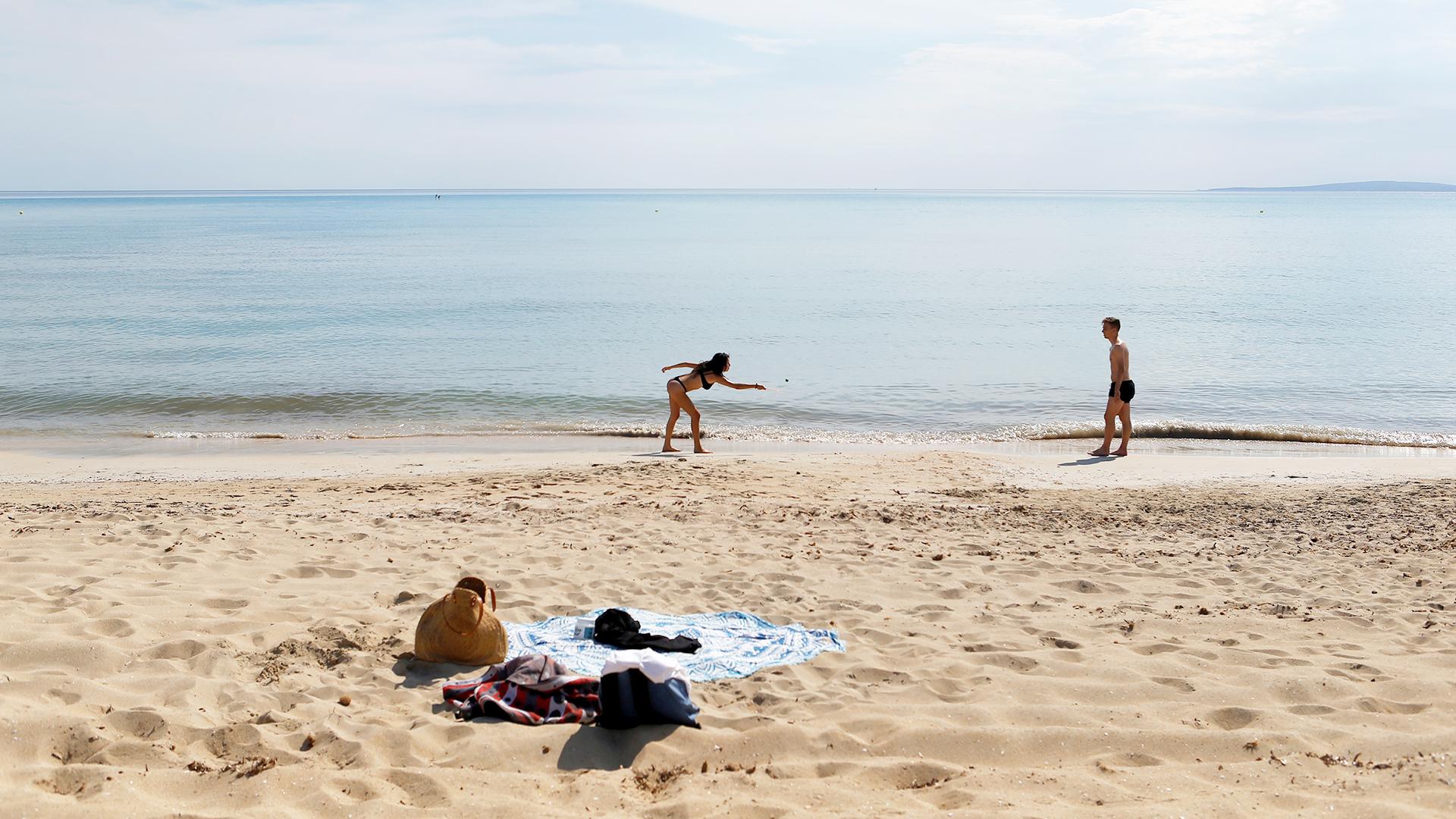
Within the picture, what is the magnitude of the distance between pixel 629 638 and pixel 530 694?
0.94 meters

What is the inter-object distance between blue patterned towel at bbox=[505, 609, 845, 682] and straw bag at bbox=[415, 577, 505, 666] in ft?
0.67

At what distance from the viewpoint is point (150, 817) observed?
3.98 meters

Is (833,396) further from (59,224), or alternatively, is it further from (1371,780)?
(59,224)

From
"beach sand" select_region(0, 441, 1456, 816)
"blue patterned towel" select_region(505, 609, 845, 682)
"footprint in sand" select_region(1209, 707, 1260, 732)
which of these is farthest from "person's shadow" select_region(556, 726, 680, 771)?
"footprint in sand" select_region(1209, 707, 1260, 732)

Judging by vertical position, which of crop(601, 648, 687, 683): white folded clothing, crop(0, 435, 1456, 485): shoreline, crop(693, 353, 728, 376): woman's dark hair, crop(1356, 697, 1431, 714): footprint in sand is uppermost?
crop(693, 353, 728, 376): woman's dark hair

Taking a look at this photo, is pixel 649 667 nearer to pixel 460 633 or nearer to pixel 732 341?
pixel 460 633

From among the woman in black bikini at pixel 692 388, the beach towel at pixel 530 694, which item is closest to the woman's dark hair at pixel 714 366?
the woman in black bikini at pixel 692 388

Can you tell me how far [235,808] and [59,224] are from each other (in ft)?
374

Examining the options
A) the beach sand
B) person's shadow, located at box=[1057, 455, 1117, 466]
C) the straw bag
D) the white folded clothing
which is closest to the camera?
the beach sand

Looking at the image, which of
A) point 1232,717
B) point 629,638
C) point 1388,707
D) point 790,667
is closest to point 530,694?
point 629,638

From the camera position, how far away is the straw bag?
5648 mm

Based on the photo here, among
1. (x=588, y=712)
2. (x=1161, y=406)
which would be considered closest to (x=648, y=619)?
(x=588, y=712)

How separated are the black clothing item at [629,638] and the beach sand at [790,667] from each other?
0.55 m

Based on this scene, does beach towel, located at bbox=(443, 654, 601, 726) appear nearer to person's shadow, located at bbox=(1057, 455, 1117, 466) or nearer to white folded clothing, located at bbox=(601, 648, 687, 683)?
white folded clothing, located at bbox=(601, 648, 687, 683)
